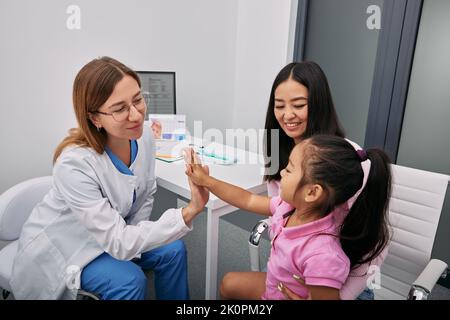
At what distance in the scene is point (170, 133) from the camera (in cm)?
201

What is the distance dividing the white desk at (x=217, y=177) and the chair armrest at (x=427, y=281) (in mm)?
634

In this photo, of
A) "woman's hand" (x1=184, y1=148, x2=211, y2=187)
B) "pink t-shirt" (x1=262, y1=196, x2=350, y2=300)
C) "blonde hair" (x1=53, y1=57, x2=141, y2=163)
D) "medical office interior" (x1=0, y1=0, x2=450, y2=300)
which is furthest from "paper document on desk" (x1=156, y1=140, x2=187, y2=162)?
"pink t-shirt" (x1=262, y1=196, x2=350, y2=300)

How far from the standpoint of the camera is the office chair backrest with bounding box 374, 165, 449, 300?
115 cm

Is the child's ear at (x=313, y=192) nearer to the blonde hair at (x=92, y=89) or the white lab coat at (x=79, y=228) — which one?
the white lab coat at (x=79, y=228)

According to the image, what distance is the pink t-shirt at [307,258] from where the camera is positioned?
86cm

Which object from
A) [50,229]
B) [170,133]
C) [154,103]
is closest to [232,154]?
[170,133]

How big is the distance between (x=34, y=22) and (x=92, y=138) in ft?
3.20

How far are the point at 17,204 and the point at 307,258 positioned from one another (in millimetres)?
1055

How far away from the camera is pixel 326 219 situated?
0.95 m

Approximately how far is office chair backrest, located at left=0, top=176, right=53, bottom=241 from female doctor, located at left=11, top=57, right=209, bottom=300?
0.14 metres

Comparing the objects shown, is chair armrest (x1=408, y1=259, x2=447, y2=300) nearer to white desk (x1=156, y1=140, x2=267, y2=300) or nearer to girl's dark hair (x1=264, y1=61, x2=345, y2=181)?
girl's dark hair (x1=264, y1=61, x2=345, y2=181)

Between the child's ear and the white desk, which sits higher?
the child's ear

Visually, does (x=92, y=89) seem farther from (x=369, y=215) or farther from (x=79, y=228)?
(x=369, y=215)
